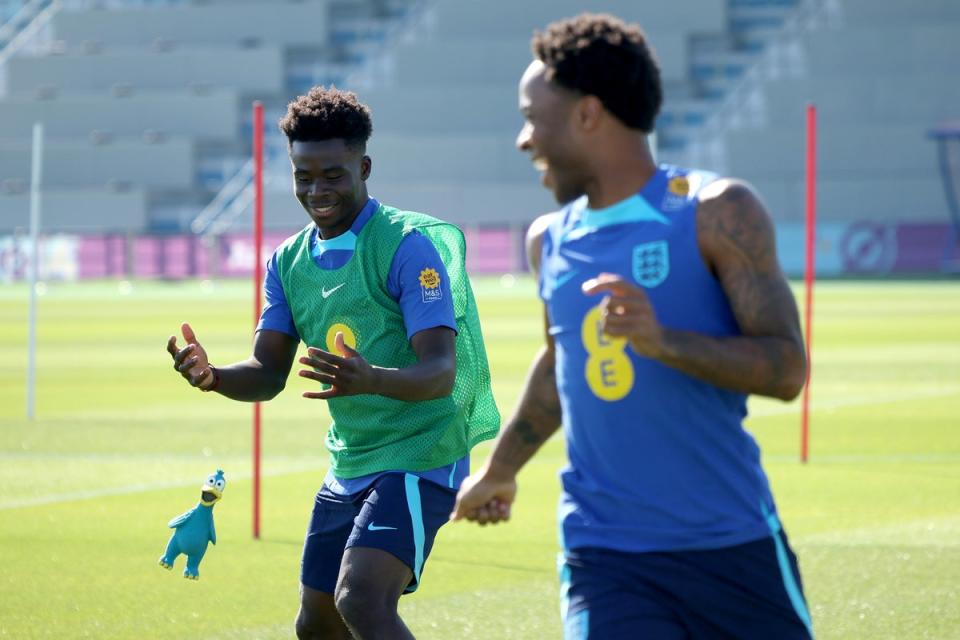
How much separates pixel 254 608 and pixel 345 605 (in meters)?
3.11

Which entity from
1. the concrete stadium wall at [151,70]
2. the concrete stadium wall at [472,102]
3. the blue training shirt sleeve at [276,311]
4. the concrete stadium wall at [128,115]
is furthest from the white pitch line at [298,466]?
the concrete stadium wall at [151,70]

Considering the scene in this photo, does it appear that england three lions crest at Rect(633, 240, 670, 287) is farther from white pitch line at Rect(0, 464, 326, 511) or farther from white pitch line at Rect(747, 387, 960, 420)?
white pitch line at Rect(747, 387, 960, 420)

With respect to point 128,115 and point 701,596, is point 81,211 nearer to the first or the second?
point 128,115

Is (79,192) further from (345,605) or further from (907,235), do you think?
(345,605)

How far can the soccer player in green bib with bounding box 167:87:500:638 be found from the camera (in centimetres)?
512

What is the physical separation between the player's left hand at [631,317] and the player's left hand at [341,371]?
1.31 metres

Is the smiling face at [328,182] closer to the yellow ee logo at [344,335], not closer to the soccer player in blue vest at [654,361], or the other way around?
the yellow ee logo at [344,335]

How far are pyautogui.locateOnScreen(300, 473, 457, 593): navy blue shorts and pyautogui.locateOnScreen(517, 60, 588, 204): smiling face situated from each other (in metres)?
1.58

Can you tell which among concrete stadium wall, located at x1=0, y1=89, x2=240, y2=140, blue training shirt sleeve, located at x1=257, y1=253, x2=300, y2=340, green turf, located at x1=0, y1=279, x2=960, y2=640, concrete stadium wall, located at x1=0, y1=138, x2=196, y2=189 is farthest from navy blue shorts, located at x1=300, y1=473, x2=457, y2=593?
concrete stadium wall, located at x1=0, y1=89, x2=240, y2=140

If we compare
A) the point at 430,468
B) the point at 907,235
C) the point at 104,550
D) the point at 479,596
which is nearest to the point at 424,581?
the point at 479,596

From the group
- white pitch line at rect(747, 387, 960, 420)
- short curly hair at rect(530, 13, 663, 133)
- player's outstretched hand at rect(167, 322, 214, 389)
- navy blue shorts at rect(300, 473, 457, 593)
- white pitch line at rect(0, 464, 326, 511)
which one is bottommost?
white pitch line at rect(747, 387, 960, 420)

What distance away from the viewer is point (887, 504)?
10.8 metres

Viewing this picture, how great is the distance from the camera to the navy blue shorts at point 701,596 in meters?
3.77

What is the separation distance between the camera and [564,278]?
3902 millimetres
